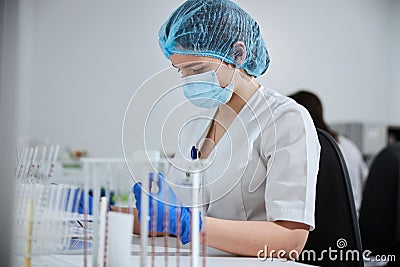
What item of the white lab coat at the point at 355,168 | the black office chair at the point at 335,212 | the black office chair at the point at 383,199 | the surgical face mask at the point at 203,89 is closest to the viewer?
the surgical face mask at the point at 203,89

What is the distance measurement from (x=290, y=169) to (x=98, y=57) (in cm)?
48

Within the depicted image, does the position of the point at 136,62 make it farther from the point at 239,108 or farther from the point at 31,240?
the point at 31,240

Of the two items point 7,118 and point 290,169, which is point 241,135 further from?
point 7,118

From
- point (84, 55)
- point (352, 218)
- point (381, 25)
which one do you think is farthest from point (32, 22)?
point (381, 25)

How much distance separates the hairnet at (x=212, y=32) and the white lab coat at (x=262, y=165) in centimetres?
10

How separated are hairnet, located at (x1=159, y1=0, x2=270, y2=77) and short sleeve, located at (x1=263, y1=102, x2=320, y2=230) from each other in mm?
135

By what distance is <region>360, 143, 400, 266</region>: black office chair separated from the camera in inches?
92.5

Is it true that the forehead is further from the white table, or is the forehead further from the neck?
the white table

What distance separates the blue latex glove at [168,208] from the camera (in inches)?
43.3

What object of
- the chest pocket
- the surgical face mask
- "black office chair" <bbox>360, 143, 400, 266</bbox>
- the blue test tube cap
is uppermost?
the surgical face mask

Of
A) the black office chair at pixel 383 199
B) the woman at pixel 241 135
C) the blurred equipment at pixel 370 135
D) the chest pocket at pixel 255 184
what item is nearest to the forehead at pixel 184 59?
the woman at pixel 241 135

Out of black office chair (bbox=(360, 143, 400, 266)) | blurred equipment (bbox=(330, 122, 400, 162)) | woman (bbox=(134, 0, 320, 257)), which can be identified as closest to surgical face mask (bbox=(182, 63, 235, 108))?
woman (bbox=(134, 0, 320, 257))

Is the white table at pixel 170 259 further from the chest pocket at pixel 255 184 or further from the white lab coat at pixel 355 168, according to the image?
the white lab coat at pixel 355 168

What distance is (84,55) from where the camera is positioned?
130 centimetres
